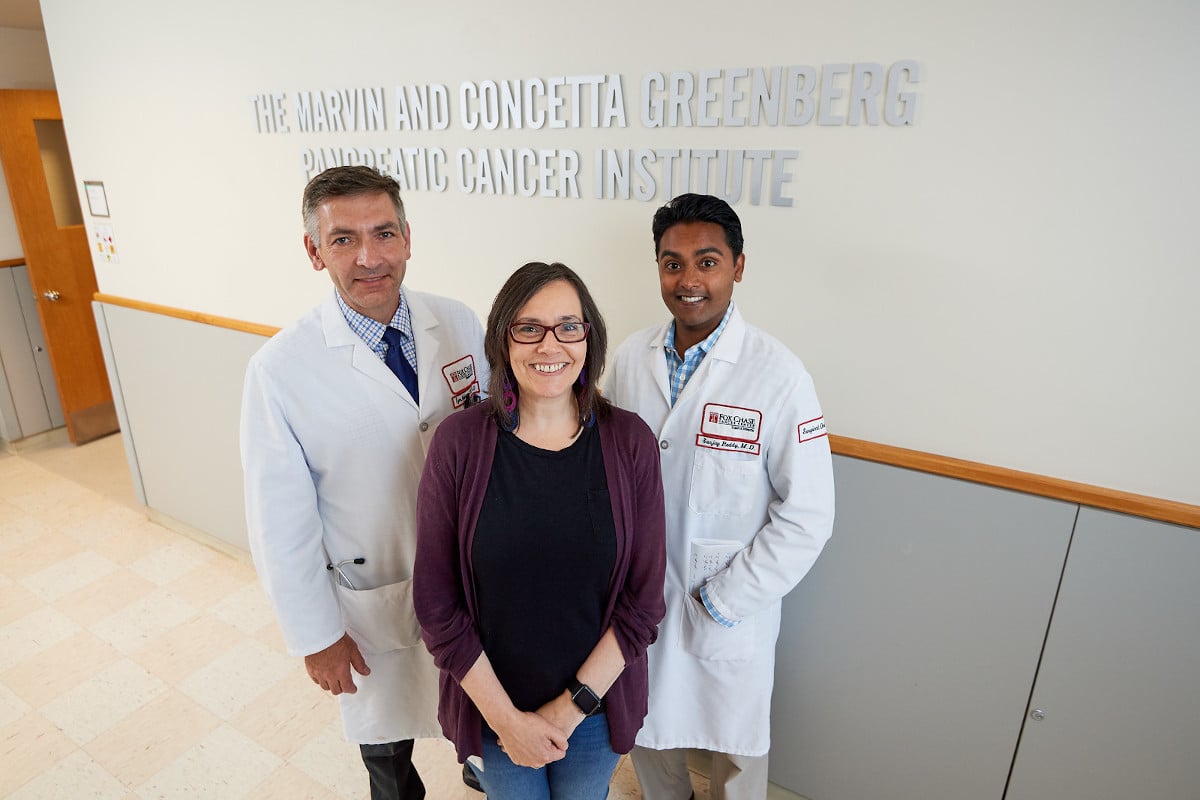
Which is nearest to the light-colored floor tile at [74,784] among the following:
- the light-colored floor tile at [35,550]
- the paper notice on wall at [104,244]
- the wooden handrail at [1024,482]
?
the light-colored floor tile at [35,550]

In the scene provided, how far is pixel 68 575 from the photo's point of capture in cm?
306

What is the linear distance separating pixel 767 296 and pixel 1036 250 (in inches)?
22.4

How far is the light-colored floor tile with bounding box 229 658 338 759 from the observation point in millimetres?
2213

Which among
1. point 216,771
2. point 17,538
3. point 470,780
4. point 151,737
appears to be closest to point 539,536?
point 470,780

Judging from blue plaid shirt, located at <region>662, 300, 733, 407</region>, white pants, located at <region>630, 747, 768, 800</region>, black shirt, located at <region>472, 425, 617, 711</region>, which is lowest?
white pants, located at <region>630, 747, 768, 800</region>

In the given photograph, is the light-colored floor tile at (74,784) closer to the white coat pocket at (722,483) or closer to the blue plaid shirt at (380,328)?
the blue plaid shirt at (380,328)

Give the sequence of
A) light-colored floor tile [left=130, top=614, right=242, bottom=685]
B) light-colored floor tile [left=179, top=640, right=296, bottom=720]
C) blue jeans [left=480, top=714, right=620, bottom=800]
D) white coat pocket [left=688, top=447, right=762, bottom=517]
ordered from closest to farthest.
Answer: blue jeans [left=480, top=714, right=620, bottom=800], white coat pocket [left=688, top=447, right=762, bottom=517], light-colored floor tile [left=179, top=640, right=296, bottom=720], light-colored floor tile [left=130, top=614, right=242, bottom=685]

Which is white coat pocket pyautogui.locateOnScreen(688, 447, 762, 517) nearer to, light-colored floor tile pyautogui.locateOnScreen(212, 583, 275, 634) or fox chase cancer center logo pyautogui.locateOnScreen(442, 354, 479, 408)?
fox chase cancer center logo pyautogui.locateOnScreen(442, 354, 479, 408)

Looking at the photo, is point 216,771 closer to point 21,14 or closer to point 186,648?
point 186,648

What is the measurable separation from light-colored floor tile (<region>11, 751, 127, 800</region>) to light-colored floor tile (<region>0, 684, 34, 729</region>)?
33 cm

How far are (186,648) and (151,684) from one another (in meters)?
A: 0.19

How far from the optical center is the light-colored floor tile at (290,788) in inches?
79.5

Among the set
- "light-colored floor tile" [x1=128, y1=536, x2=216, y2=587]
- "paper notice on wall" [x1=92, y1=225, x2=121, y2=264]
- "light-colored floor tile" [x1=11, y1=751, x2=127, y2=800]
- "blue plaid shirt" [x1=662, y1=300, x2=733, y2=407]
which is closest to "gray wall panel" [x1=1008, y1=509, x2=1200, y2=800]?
"blue plaid shirt" [x1=662, y1=300, x2=733, y2=407]

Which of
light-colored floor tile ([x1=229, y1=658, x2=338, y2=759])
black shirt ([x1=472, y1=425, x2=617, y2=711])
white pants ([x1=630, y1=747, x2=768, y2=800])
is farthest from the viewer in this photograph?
light-colored floor tile ([x1=229, y1=658, x2=338, y2=759])
